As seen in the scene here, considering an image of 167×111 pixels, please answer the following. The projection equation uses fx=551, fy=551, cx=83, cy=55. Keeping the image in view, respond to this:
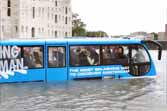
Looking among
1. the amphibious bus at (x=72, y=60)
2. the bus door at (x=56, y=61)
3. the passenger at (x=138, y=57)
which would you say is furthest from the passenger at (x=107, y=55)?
the bus door at (x=56, y=61)

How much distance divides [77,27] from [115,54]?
13533 centimetres

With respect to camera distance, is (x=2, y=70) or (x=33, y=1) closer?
(x=2, y=70)

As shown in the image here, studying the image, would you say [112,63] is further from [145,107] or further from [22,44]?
[145,107]

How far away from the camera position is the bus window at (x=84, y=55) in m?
24.6

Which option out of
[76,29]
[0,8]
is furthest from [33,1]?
[76,29]

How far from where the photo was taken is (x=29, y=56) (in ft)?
78.5

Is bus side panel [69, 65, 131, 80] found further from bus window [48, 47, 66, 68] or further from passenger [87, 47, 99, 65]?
bus window [48, 47, 66, 68]

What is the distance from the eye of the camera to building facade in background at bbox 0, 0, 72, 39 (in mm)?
100812

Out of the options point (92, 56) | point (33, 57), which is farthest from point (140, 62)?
point (33, 57)

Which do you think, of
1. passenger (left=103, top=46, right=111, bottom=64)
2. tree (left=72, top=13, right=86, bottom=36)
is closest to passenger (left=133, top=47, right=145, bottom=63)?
passenger (left=103, top=46, right=111, bottom=64)

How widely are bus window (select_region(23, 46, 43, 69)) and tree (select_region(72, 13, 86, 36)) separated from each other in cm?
13263

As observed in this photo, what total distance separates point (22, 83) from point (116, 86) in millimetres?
4094

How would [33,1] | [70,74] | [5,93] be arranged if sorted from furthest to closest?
[33,1], [70,74], [5,93]

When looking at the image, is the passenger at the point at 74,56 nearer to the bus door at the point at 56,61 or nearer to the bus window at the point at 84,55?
the bus window at the point at 84,55
